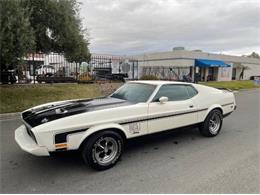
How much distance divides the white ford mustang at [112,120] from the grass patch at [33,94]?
17.0 ft

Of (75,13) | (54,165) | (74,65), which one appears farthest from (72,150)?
(74,65)

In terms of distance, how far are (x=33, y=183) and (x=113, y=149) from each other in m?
1.31

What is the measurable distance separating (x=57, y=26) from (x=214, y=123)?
8.31 meters

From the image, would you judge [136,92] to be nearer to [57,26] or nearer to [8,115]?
[8,115]

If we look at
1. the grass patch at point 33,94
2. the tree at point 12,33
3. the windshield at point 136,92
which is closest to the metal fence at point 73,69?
the grass patch at point 33,94

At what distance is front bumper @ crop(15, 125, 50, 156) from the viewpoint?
3.03m

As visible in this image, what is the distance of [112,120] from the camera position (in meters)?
3.46

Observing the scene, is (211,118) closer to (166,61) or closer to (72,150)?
(72,150)

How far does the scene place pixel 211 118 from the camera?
511cm

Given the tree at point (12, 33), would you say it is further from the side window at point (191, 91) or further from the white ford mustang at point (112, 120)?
the side window at point (191, 91)

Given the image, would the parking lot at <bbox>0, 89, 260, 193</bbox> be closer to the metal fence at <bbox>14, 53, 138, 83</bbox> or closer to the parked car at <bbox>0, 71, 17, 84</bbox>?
the parked car at <bbox>0, 71, 17, 84</bbox>

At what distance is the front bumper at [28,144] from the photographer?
3025mm

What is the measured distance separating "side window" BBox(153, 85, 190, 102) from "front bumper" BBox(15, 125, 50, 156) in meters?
2.21

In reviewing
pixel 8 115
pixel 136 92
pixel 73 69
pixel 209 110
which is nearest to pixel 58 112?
pixel 136 92
